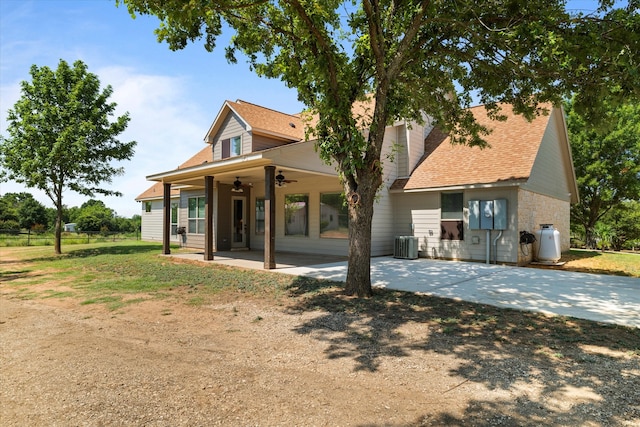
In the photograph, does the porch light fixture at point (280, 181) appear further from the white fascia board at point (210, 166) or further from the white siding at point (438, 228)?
the white siding at point (438, 228)

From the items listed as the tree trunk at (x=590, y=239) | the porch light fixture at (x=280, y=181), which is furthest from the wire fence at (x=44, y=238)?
the tree trunk at (x=590, y=239)

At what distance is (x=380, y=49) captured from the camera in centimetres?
656

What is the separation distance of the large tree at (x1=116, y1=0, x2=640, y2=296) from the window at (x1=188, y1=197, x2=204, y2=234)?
10672 mm

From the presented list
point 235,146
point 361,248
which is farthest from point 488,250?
point 235,146

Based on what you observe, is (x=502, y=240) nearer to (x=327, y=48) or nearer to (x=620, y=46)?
(x=620, y=46)

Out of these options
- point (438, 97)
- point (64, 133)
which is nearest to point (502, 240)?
point (438, 97)

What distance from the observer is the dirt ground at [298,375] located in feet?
8.90

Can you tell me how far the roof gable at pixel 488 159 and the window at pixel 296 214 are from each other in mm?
3744

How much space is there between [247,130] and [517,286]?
1072 cm

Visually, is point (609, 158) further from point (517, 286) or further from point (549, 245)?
point (517, 286)

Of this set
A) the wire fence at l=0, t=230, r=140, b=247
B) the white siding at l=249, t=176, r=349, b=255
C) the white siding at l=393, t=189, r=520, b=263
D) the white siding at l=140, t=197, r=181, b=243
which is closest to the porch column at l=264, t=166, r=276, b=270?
the white siding at l=249, t=176, r=349, b=255

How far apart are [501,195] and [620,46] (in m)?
6.28

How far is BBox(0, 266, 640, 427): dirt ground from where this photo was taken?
271 centimetres

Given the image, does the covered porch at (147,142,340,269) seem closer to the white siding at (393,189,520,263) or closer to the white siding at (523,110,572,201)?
the white siding at (393,189,520,263)
